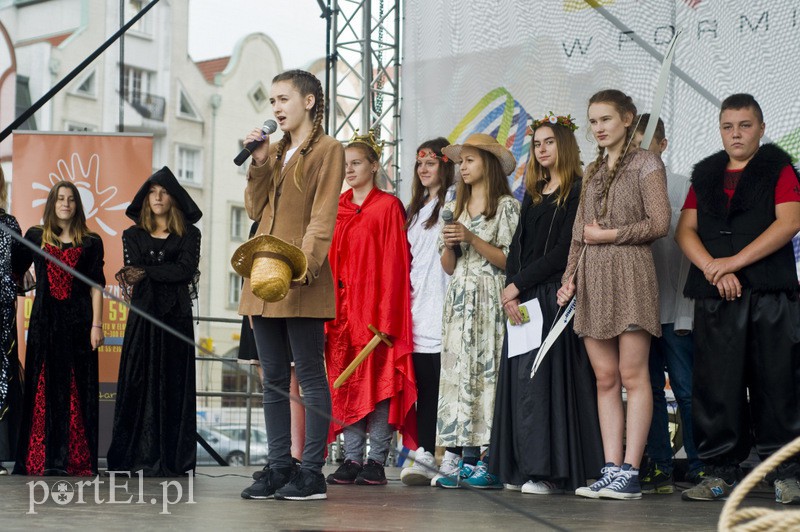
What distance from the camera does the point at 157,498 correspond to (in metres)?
4.05

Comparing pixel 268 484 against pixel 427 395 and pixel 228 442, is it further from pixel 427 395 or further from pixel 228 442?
pixel 228 442

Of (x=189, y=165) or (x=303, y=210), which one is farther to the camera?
(x=189, y=165)

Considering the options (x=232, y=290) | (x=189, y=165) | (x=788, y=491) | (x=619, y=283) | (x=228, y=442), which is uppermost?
(x=189, y=165)

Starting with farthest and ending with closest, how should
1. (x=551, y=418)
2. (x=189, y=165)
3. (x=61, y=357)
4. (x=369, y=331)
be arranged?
1. (x=189, y=165)
2. (x=61, y=357)
3. (x=369, y=331)
4. (x=551, y=418)

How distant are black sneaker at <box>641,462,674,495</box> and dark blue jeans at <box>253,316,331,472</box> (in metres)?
1.52

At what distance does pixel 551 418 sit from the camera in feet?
15.1

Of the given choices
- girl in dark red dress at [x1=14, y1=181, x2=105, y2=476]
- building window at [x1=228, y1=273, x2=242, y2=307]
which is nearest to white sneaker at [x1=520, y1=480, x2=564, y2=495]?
girl in dark red dress at [x1=14, y1=181, x2=105, y2=476]

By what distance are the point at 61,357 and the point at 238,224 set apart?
28591mm

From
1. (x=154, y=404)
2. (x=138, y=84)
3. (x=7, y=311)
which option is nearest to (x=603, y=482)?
(x=154, y=404)

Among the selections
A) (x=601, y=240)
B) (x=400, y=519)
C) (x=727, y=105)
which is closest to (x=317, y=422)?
(x=400, y=519)

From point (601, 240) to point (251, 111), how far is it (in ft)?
110

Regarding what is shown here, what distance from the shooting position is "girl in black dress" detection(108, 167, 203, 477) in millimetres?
5727

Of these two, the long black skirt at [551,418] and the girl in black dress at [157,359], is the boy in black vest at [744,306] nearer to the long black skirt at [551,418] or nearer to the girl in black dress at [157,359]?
the long black skirt at [551,418]

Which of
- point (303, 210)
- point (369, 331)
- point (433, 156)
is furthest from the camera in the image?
point (433, 156)
